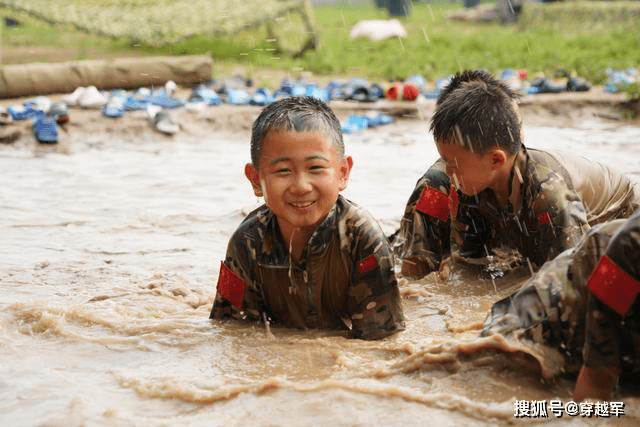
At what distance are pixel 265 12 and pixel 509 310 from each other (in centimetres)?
1017

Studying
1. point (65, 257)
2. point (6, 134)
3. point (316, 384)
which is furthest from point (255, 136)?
point (6, 134)

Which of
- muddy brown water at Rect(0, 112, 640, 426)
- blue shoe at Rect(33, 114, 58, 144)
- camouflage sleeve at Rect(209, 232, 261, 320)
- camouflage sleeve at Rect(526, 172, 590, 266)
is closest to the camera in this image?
muddy brown water at Rect(0, 112, 640, 426)

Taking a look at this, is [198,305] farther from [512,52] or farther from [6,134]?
[512,52]

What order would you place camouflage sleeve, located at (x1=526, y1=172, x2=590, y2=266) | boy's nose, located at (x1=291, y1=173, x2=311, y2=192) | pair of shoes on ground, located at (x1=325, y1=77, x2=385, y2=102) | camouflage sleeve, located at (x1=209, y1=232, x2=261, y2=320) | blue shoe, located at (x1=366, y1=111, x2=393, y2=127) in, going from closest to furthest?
boy's nose, located at (x1=291, y1=173, x2=311, y2=192), camouflage sleeve, located at (x1=209, y1=232, x2=261, y2=320), camouflage sleeve, located at (x1=526, y1=172, x2=590, y2=266), blue shoe, located at (x1=366, y1=111, x2=393, y2=127), pair of shoes on ground, located at (x1=325, y1=77, x2=385, y2=102)

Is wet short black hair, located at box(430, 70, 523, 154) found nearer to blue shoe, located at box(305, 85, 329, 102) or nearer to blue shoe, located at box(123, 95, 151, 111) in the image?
blue shoe, located at box(305, 85, 329, 102)

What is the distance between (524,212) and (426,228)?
2.39 feet

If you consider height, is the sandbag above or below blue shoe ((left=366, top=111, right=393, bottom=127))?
above

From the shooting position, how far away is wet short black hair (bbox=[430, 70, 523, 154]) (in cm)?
395

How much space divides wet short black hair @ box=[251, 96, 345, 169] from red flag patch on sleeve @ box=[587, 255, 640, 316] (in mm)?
1234

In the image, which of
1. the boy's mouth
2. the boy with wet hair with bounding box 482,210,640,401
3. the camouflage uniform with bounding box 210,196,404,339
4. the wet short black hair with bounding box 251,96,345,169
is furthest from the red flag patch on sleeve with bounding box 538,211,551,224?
the boy's mouth

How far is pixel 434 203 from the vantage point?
4.65 metres

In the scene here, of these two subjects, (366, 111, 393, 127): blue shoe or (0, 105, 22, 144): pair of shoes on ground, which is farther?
(366, 111, 393, 127): blue shoe

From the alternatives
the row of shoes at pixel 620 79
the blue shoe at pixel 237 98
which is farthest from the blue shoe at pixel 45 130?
the row of shoes at pixel 620 79

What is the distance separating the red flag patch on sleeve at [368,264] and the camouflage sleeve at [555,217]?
99cm
